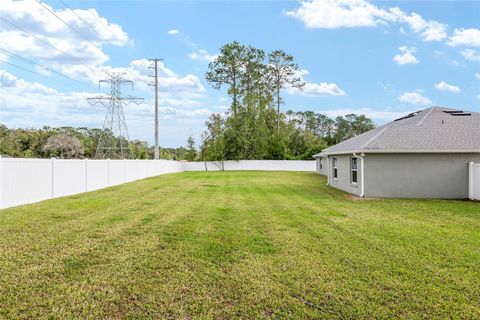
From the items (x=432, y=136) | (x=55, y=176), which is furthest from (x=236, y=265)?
(x=432, y=136)

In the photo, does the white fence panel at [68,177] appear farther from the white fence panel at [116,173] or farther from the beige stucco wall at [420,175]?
the beige stucco wall at [420,175]

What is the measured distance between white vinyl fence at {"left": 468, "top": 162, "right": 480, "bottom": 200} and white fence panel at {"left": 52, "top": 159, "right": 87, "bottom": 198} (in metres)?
14.9

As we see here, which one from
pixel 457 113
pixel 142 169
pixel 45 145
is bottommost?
pixel 142 169

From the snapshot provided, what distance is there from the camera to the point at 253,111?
4081 cm

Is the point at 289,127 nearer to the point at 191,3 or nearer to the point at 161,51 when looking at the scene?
the point at 161,51

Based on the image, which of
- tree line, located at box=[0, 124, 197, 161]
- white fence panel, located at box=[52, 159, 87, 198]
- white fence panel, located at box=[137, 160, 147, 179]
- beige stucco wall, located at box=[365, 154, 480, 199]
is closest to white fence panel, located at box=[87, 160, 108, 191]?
white fence panel, located at box=[52, 159, 87, 198]

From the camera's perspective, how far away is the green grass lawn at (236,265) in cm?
360

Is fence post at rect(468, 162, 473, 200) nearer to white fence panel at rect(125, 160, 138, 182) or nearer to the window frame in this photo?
the window frame

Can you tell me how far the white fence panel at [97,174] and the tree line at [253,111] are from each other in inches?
934

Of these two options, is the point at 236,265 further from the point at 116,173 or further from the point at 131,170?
the point at 131,170

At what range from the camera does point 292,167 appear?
3866 centimetres

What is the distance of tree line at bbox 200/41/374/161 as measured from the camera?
3981 centimetres

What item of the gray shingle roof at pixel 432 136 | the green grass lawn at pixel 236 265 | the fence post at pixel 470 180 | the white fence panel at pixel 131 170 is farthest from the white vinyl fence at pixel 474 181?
the white fence panel at pixel 131 170

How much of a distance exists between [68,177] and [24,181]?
268cm
